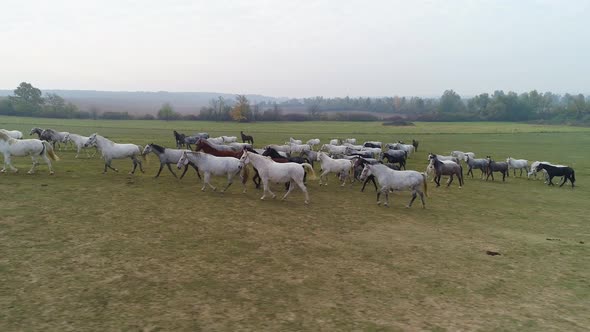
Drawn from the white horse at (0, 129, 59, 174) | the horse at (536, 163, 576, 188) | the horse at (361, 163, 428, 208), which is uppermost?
the white horse at (0, 129, 59, 174)

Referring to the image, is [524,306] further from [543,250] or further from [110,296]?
[110,296]

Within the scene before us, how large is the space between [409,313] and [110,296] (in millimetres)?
4971

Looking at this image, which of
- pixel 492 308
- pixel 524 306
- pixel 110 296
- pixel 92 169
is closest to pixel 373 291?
pixel 492 308

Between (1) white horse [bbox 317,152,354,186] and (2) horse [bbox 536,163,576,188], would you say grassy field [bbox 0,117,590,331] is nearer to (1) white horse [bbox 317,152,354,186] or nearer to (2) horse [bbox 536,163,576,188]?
(1) white horse [bbox 317,152,354,186]

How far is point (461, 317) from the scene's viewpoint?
5.99 metres

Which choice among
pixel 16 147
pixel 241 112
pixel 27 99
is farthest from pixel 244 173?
pixel 27 99

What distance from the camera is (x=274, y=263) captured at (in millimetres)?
7797

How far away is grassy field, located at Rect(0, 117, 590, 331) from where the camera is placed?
5.76m

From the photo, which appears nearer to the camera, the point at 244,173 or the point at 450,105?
the point at 244,173

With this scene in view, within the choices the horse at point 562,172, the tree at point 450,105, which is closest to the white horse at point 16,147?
the horse at point 562,172

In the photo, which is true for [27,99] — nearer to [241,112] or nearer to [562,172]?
[241,112]

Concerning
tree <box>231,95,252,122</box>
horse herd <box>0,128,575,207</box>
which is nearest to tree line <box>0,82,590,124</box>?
tree <box>231,95,252,122</box>

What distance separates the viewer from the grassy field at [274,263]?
18.9 ft

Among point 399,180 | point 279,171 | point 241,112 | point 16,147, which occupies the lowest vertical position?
point 399,180
